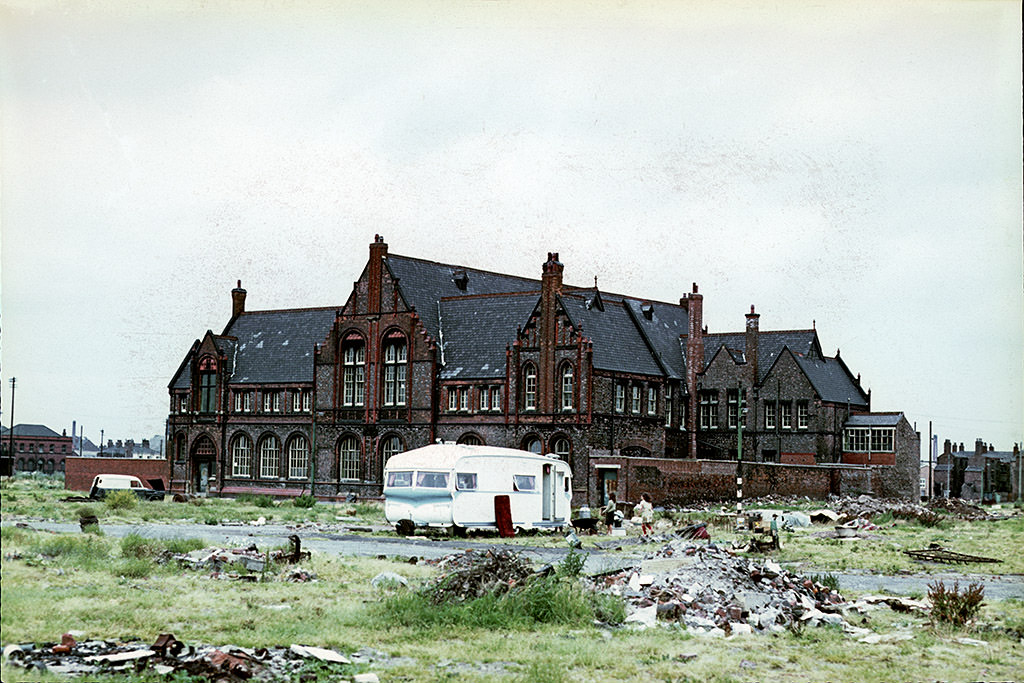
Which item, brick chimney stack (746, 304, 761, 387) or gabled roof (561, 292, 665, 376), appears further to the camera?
brick chimney stack (746, 304, 761, 387)

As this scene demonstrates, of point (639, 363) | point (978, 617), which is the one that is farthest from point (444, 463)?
point (639, 363)

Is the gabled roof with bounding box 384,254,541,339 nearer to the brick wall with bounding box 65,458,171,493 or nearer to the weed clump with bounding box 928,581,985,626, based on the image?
the brick wall with bounding box 65,458,171,493

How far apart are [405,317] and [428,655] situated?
45.4 m

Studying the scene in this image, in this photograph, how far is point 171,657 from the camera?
13898 mm

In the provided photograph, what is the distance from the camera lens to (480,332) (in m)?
58.9

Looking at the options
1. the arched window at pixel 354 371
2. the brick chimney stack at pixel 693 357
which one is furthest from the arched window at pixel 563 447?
the arched window at pixel 354 371

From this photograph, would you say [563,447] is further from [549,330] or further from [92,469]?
[92,469]

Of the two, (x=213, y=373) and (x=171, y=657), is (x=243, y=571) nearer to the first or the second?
(x=171, y=657)

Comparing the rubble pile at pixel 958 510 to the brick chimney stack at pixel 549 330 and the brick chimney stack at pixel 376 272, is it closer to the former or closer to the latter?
the brick chimney stack at pixel 549 330

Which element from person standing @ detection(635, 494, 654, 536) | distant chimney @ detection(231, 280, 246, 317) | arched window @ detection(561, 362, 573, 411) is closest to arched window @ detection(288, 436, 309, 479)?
distant chimney @ detection(231, 280, 246, 317)

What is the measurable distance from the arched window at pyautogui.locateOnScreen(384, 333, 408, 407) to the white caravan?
959 inches

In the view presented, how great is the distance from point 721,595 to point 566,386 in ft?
120

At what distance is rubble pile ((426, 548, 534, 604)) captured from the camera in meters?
18.0

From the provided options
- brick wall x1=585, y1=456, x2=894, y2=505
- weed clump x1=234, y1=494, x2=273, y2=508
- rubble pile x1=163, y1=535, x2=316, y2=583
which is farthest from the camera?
weed clump x1=234, y1=494, x2=273, y2=508
